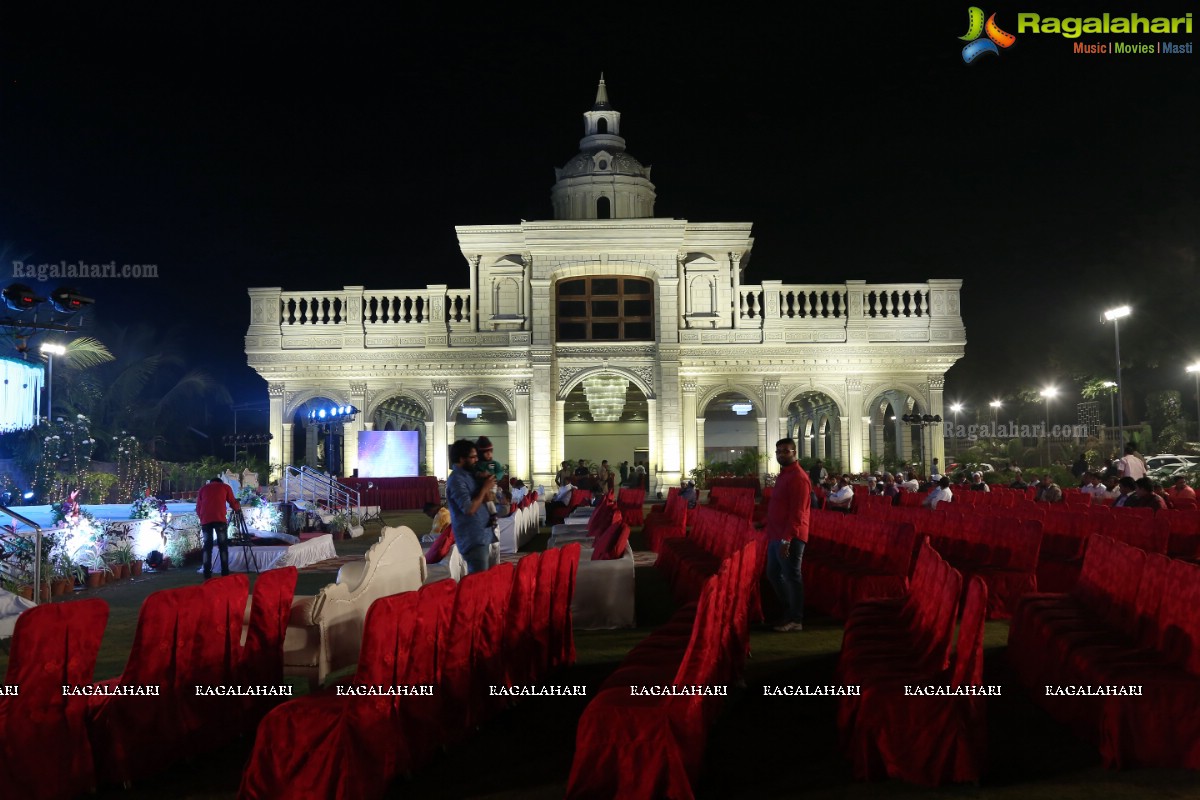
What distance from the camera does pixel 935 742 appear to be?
177 inches

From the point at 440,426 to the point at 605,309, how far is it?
267 inches

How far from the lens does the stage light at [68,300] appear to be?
11.6 m

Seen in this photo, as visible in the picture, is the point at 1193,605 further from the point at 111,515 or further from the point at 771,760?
the point at 111,515

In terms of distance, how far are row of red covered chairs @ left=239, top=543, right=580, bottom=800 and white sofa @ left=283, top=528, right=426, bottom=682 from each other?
1.09 metres

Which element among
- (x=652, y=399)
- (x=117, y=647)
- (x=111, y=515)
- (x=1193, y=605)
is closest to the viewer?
(x=1193, y=605)

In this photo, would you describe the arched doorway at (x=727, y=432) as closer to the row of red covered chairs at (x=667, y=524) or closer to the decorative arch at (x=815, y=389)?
the decorative arch at (x=815, y=389)

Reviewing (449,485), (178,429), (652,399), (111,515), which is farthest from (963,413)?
(449,485)

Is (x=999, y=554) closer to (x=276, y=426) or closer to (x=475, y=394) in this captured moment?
(x=475, y=394)

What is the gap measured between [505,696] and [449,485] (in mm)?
2031

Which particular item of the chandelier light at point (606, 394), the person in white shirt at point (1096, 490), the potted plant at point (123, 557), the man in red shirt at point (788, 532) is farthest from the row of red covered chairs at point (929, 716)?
the chandelier light at point (606, 394)

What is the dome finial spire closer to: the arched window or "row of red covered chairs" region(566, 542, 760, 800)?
the arched window

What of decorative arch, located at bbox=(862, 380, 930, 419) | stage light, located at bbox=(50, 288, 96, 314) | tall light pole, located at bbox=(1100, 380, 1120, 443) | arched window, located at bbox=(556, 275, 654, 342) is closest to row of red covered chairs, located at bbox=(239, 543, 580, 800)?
stage light, located at bbox=(50, 288, 96, 314)

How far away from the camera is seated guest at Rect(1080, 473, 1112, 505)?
16094 millimetres

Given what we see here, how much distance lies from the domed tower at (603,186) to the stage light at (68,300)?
2690 cm
